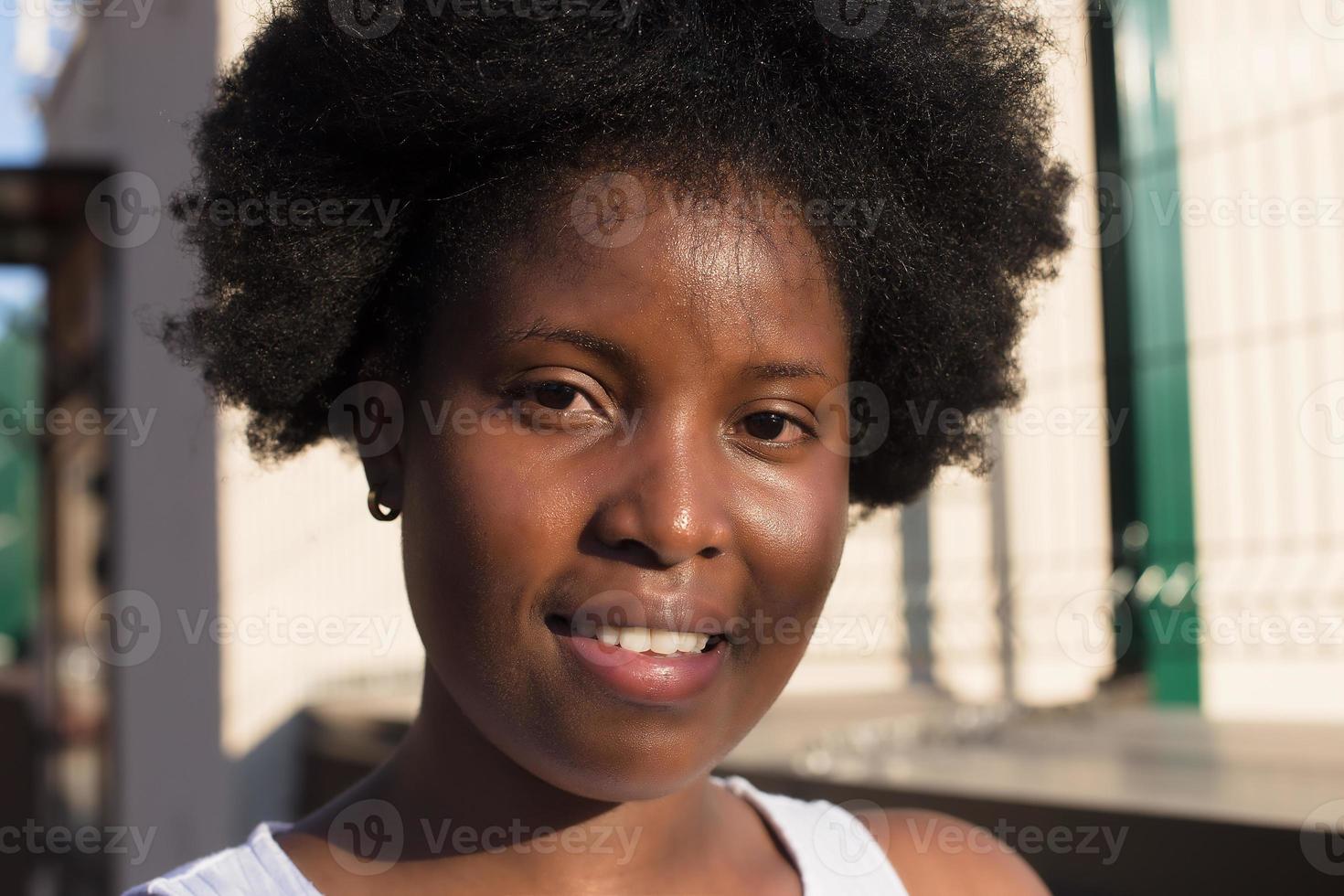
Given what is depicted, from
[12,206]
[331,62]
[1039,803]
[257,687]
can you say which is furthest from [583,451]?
[12,206]

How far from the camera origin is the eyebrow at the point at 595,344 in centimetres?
133

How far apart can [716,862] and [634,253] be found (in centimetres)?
76

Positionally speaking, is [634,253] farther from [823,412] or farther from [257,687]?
[257,687]

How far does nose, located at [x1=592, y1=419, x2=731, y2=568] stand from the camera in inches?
51.1

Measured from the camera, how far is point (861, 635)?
523 centimetres

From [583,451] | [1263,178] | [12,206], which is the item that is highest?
[12,206]

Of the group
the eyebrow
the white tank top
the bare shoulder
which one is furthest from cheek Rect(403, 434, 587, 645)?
the bare shoulder

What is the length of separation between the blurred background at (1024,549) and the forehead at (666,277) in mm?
398

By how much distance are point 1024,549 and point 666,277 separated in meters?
3.68

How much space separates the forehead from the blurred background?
1.31 feet

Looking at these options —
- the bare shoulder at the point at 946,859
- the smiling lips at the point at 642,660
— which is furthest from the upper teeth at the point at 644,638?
the bare shoulder at the point at 946,859

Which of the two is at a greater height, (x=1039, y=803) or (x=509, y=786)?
(x=509, y=786)

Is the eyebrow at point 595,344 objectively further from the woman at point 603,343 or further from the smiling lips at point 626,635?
the smiling lips at point 626,635

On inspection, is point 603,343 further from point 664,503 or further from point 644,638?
point 644,638
